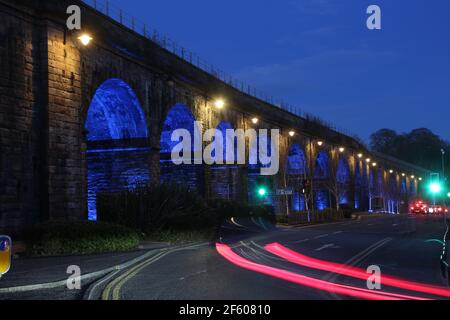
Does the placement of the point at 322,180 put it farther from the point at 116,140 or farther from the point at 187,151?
the point at 116,140

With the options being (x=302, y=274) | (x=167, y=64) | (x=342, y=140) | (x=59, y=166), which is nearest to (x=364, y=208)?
(x=342, y=140)

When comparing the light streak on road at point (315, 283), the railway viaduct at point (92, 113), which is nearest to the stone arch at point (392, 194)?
the railway viaduct at point (92, 113)

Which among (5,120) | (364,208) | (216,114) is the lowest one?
(364,208)

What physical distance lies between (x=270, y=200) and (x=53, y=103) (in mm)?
35834

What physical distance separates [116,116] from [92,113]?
1.29 meters

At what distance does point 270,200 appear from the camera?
55.0 m

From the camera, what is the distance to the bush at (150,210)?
2377cm

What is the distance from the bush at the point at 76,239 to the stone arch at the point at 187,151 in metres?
16.7

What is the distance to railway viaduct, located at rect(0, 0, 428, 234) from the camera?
20281 mm

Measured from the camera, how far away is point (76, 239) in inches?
700

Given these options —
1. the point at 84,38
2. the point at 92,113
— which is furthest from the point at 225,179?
the point at 84,38

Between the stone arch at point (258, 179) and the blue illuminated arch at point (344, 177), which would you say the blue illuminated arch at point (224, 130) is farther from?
the blue illuminated arch at point (344, 177)

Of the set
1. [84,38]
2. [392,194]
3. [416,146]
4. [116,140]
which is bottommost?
[392,194]

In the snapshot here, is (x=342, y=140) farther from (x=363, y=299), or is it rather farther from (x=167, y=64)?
(x=363, y=299)
